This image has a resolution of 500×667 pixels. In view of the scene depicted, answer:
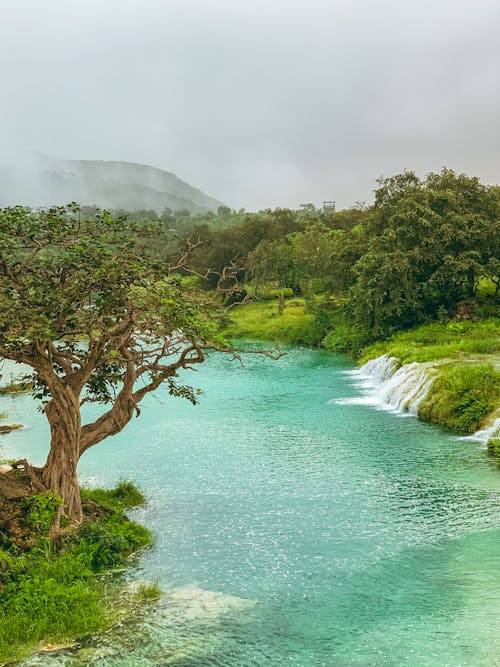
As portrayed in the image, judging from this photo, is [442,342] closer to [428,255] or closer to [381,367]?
[381,367]

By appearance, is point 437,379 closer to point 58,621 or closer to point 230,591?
point 230,591

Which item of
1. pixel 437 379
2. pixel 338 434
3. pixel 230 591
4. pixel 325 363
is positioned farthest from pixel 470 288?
pixel 230 591

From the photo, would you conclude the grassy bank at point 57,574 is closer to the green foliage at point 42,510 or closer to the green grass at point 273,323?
the green foliage at point 42,510

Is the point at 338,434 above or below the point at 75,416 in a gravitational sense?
below

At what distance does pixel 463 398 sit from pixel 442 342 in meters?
14.4

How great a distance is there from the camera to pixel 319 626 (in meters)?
14.3

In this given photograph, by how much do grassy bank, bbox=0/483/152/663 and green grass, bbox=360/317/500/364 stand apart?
24.5 metres

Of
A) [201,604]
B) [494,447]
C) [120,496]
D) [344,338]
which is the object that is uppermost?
[344,338]

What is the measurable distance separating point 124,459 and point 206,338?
39.6ft

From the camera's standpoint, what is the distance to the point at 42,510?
53.3ft

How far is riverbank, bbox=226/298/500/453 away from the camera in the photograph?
98.3ft

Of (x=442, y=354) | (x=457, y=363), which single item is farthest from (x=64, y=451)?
(x=442, y=354)

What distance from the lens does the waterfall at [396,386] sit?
111 feet

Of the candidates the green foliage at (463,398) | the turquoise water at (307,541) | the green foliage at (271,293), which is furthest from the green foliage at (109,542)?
the green foliage at (271,293)
